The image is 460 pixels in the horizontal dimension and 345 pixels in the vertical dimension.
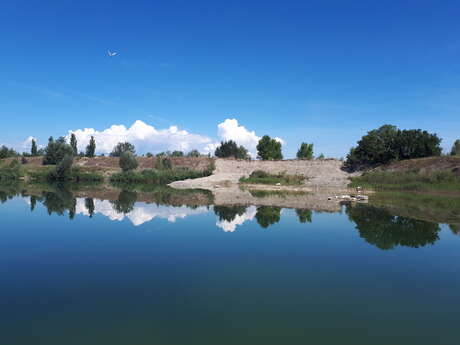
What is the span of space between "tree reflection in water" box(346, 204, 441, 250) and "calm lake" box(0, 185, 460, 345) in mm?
159

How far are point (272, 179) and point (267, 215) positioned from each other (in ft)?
103

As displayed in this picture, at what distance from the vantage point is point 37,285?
1058 cm

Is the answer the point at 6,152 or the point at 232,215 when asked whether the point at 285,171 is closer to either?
the point at 232,215

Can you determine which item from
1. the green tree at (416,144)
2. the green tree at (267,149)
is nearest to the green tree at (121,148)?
the green tree at (267,149)

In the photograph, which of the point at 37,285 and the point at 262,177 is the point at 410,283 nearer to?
the point at 37,285

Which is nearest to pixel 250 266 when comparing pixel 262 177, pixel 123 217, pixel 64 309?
pixel 64 309

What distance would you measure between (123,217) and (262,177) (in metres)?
38.2

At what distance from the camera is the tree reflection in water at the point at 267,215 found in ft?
78.4

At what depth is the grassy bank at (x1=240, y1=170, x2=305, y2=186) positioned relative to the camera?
56.2 m

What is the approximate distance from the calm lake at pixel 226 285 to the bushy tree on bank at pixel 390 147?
1425 inches

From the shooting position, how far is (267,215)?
2705cm

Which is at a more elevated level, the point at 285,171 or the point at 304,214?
the point at 285,171

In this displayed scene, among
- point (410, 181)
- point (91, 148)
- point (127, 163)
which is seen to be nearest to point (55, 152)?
point (91, 148)

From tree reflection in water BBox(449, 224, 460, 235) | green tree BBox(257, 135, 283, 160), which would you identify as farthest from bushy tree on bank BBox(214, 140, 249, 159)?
tree reflection in water BBox(449, 224, 460, 235)
